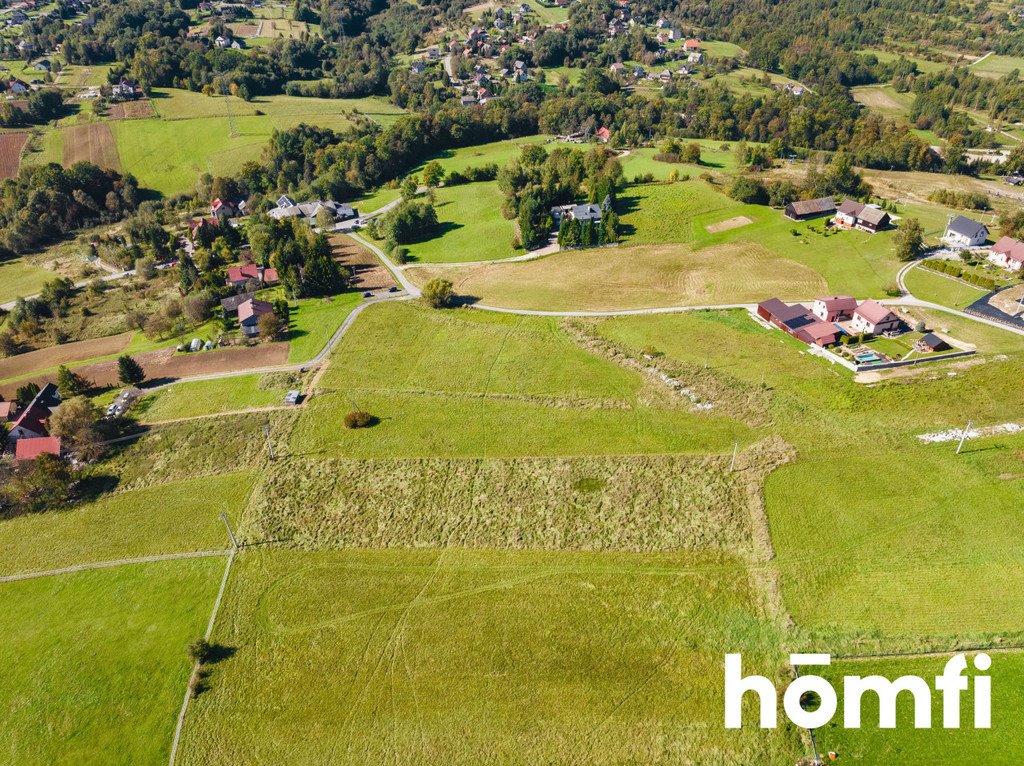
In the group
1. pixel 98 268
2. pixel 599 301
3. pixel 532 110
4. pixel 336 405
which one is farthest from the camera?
pixel 532 110

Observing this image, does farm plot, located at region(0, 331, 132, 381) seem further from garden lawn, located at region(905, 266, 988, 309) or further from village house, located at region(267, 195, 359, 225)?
garden lawn, located at region(905, 266, 988, 309)

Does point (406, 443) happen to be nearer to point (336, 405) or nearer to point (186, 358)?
point (336, 405)

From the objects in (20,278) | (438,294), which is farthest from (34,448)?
(20,278)

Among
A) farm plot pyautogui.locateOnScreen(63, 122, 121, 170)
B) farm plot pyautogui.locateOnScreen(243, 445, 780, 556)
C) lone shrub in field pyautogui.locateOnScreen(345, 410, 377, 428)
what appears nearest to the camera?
farm plot pyautogui.locateOnScreen(243, 445, 780, 556)

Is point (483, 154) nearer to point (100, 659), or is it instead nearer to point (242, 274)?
point (242, 274)

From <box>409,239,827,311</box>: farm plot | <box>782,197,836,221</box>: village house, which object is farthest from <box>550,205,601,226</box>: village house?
<box>782,197,836,221</box>: village house

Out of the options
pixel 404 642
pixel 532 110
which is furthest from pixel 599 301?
pixel 532 110

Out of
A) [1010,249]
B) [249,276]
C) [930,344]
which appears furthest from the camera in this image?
[249,276]
